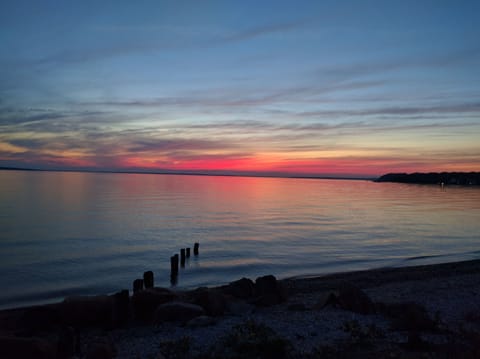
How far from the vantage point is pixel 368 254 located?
1132 inches

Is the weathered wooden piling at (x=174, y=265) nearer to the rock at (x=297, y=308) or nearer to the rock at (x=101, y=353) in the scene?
the rock at (x=297, y=308)

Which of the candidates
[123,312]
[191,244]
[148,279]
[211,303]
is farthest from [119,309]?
[191,244]

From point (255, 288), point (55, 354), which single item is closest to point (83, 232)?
point (255, 288)

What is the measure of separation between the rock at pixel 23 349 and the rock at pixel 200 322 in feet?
11.5

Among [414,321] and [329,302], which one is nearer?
[414,321]

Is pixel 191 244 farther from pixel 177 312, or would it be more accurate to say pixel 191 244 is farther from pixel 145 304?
pixel 177 312

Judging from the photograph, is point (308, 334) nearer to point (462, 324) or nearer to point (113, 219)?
point (462, 324)

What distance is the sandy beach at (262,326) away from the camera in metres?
8.42

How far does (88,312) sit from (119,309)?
114cm

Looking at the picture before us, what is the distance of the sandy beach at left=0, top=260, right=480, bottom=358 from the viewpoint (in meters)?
8.42

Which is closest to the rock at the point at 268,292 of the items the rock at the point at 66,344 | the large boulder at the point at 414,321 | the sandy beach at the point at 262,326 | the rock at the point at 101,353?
the sandy beach at the point at 262,326

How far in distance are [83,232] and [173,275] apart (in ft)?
52.6

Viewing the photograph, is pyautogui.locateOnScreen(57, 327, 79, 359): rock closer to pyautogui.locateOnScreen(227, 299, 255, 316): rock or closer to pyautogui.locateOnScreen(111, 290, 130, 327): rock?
pyautogui.locateOnScreen(111, 290, 130, 327): rock

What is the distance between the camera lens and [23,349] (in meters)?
8.64
